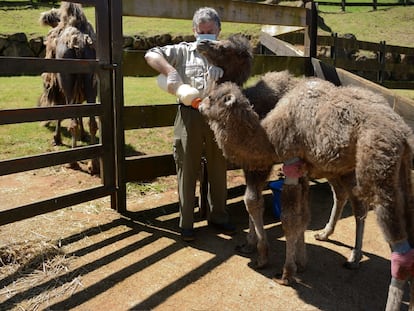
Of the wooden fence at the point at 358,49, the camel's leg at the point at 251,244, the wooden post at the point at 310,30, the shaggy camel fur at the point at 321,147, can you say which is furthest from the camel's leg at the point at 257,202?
the wooden fence at the point at 358,49

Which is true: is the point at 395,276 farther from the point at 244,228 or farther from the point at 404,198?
the point at 244,228

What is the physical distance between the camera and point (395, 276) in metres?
2.37

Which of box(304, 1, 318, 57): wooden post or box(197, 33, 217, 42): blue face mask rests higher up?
box(304, 1, 318, 57): wooden post

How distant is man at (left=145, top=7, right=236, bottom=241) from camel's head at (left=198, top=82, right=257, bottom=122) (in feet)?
0.57

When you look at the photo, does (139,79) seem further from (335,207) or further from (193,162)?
(335,207)

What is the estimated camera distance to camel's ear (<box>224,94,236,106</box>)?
8.99 feet

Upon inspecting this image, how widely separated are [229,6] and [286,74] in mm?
1636

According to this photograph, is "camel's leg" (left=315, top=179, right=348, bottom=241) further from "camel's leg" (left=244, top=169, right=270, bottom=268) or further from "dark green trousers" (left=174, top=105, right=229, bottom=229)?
"dark green trousers" (left=174, top=105, right=229, bottom=229)

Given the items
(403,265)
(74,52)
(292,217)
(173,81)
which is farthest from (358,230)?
(74,52)

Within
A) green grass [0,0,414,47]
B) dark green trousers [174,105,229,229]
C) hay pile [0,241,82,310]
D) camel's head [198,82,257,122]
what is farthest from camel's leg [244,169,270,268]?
green grass [0,0,414,47]

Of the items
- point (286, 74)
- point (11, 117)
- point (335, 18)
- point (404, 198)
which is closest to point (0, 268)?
point (11, 117)

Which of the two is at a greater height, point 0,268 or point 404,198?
point 404,198

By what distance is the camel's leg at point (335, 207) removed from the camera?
11.5ft

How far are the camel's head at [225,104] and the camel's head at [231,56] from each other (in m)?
0.22
